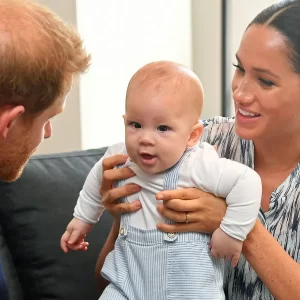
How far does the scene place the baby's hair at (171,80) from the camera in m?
1.40

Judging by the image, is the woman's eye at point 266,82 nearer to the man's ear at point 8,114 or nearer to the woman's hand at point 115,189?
the woman's hand at point 115,189

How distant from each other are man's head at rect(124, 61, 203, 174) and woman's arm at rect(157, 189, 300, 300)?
89 millimetres

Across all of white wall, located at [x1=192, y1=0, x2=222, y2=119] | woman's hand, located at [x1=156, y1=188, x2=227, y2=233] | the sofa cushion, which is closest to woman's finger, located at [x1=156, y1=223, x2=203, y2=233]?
woman's hand, located at [x1=156, y1=188, x2=227, y2=233]

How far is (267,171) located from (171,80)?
0.47 meters

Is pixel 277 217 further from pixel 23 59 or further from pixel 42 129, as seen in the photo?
pixel 23 59

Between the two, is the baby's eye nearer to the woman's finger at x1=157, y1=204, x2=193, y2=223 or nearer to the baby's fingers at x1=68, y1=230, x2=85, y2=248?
the woman's finger at x1=157, y1=204, x2=193, y2=223

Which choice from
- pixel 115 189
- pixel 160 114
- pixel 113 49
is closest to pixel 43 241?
pixel 115 189

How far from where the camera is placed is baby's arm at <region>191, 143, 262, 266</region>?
4.51ft

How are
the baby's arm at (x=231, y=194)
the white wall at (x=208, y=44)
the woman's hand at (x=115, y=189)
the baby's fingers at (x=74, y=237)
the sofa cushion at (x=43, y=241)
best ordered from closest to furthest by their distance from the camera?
the baby's arm at (x=231, y=194), the woman's hand at (x=115, y=189), the baby's fingers at (x=74, y=237), the sofa cushion at (x=43, y=241), the white wall at (x=208, y=44)

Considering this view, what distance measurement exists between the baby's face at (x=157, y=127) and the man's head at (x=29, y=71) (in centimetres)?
17

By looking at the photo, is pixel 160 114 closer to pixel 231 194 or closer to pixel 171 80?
pixel 171 80

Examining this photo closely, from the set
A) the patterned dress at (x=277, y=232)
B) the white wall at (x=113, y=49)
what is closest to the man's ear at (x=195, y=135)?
the patterned dress at (x=277, y=232)

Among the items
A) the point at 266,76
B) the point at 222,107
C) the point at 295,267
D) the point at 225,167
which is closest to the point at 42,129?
the point at 225,167

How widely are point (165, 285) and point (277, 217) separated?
407mm
